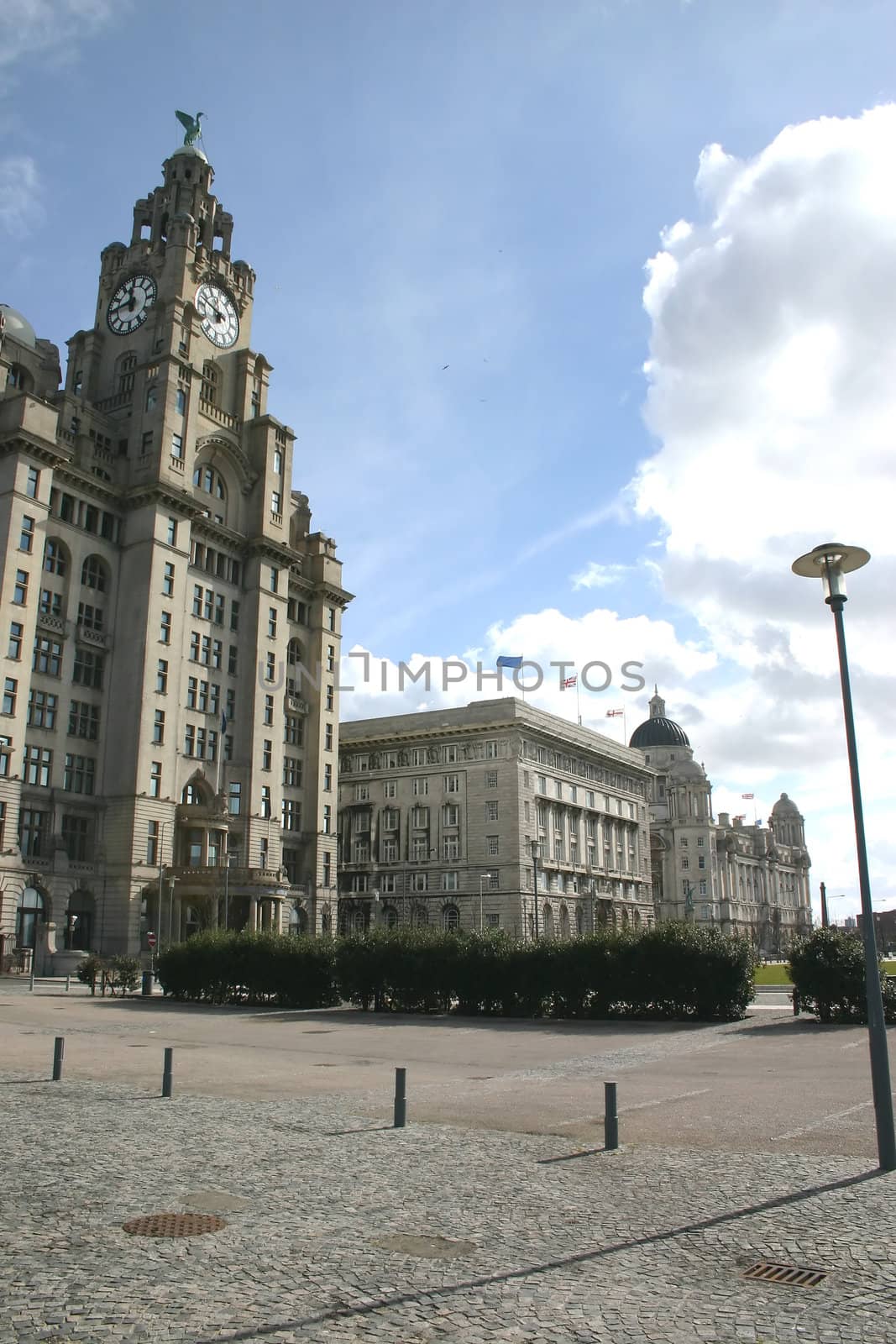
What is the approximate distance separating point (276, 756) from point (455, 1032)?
54.4 meters

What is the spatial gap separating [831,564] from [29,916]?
6069 cm

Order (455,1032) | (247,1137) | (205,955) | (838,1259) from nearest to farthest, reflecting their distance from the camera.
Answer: (838,1259) < (247,1137) < (455,1032) < (205,955)

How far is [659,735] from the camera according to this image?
178 meters

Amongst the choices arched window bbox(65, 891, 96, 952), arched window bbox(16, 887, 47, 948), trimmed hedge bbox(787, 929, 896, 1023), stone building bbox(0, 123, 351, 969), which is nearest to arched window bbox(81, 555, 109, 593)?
stone building bbox(0, 123, 351, 969)

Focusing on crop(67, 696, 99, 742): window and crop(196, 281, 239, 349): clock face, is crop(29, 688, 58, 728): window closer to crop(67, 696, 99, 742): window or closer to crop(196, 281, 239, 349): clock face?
crop(67, 696, 99, 742): window

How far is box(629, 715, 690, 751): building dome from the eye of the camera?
177000mm

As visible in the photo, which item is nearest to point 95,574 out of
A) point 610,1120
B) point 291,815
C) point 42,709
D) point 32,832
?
point 42,709

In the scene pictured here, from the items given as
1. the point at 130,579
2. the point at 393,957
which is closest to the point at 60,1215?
the point at 393,957

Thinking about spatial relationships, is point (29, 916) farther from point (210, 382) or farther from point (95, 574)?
point (210, 382)

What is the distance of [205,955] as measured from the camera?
41.9m

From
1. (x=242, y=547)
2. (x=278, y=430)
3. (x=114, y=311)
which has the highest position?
(x=114, y=311)

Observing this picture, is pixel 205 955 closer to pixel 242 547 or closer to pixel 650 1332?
pixel 650 1332

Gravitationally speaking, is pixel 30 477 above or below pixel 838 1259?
above

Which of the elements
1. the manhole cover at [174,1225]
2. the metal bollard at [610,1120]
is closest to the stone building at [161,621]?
the metal bollard at [610,1120]
